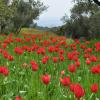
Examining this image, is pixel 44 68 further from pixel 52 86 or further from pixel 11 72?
pixel 52 86

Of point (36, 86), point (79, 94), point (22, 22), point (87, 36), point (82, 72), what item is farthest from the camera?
point (87, 36)

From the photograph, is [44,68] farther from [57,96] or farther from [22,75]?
[57,96]

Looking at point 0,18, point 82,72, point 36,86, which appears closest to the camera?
point 36,86

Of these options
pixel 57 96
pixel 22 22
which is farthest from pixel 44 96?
pixel 22 22

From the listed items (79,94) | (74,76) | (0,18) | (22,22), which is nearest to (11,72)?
(74,76)

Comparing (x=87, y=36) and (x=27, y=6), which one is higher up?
(x=27, y=6)

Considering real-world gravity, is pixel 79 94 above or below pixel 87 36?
above

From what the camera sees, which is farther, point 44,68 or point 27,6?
point 27,6

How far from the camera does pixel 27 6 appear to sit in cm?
5084

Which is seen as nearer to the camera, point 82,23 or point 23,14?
point 23,14

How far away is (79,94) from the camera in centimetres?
555

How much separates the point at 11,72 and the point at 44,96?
3090 mm

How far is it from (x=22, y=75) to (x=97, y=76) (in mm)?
1756

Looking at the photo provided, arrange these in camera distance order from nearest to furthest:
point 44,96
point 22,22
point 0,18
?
point 44,96 → point 0,18 → point 22,22
